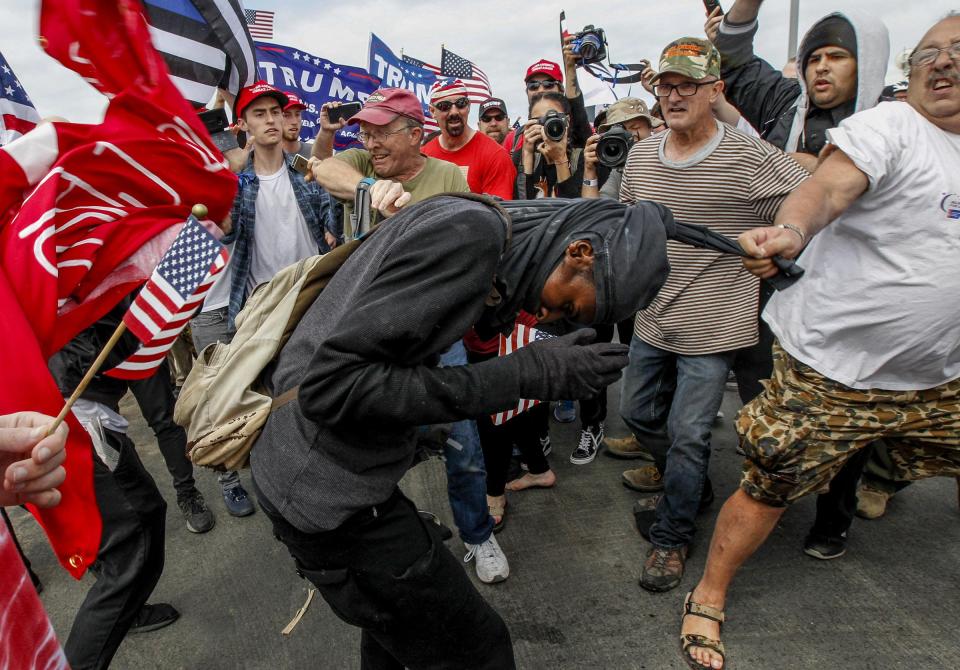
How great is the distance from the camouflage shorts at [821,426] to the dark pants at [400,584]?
46.5 inches

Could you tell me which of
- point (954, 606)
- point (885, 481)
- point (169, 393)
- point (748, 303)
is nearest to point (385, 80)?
point (169, 393)

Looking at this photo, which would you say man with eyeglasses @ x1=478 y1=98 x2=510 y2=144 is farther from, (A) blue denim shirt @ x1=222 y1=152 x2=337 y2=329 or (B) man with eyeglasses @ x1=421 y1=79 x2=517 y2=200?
(A) blue denim shirt @ x1=222 y1=152 x2=337 y2=329

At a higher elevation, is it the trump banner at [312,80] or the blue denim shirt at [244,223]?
the trump banner at [312,80]

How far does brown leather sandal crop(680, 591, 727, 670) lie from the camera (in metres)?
2.27

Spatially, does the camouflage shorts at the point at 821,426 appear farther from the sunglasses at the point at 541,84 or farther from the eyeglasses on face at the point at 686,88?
the sunglasses at the point at 541,84

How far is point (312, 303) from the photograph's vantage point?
164 cm

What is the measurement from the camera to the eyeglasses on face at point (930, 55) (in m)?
1.87

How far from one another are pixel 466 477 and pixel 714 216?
154 centimetres

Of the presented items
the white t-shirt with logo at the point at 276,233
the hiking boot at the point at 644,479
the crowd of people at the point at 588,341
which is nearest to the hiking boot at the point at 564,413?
the crowd of people at the point at 588,341

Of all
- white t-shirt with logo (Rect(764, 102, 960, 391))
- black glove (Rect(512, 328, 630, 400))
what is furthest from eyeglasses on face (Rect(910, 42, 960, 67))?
black glove (Rect(512, 328, 630, 400))

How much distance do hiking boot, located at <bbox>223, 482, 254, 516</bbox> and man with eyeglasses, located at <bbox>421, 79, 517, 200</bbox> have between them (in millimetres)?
2328

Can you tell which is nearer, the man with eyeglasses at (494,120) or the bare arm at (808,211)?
the bare arm at (808,211)

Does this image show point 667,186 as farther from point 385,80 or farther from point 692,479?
point 385,80

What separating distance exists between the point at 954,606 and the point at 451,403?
238 cm
